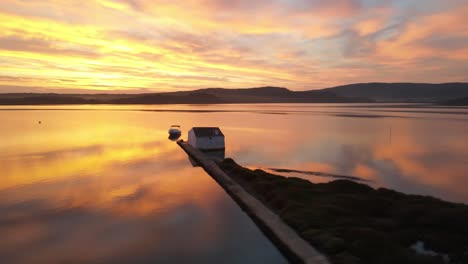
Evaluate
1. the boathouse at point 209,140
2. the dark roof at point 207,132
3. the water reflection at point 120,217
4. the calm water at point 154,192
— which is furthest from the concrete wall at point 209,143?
the water reflection at point 120,217

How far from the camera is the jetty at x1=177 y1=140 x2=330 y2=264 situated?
16188 millimetres

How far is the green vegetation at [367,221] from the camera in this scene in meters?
16.1

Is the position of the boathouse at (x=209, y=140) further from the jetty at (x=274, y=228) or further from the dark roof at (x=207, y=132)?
the jetty at (x=274, y=228)

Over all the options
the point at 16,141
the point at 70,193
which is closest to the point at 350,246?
the point at 70,193

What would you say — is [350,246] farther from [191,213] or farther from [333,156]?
[333,156]

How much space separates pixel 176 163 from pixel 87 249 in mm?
27961

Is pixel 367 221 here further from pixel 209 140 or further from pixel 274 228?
pixel 209 140

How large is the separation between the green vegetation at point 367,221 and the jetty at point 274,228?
479mm

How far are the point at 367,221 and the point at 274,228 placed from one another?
5.42 meters

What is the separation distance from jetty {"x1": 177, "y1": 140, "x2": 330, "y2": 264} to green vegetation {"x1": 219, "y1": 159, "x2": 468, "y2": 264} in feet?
1.57

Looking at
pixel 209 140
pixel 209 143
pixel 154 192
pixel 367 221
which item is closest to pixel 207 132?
pixel 209 140

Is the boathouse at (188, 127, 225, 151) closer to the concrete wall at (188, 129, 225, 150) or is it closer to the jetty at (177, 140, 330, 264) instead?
the concrete wall at (188, 129, 225, 150)

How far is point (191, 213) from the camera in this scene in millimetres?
25625

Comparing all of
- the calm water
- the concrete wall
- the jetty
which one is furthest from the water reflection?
the concrete wall
